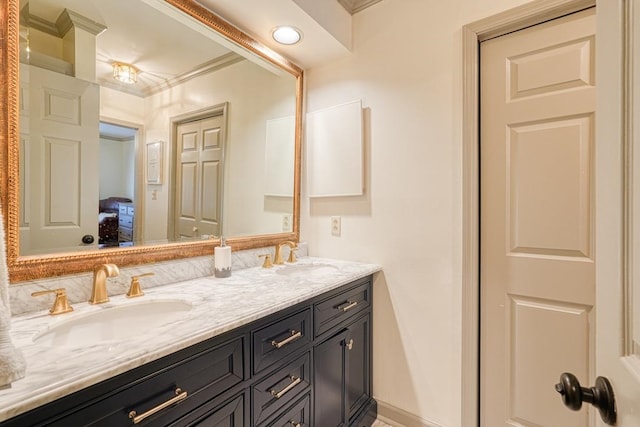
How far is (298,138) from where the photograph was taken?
83.7 inches

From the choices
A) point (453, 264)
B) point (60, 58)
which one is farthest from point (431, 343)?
point (60, 58)

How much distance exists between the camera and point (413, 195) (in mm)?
1691

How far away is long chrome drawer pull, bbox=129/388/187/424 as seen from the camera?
72 centimetres

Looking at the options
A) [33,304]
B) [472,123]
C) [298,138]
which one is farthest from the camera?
[298,138]

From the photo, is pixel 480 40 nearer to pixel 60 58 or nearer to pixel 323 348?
pixel 323 348

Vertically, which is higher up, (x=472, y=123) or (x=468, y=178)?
(x=472, y=123)

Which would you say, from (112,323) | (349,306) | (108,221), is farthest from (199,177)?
(349,306)

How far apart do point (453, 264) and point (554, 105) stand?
845 millimetres

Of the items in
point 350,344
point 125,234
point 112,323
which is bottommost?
→ point 350,344

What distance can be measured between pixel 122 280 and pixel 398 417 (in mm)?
1601

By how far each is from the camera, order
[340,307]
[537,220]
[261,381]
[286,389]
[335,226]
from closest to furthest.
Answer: [261,381], [286,389], [537,220], [340,307], [335,226]

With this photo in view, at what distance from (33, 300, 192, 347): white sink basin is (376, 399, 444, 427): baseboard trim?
133 centimetres

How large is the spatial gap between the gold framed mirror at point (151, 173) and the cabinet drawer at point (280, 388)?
72 cm

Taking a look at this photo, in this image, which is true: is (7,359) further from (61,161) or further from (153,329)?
(61,161)
